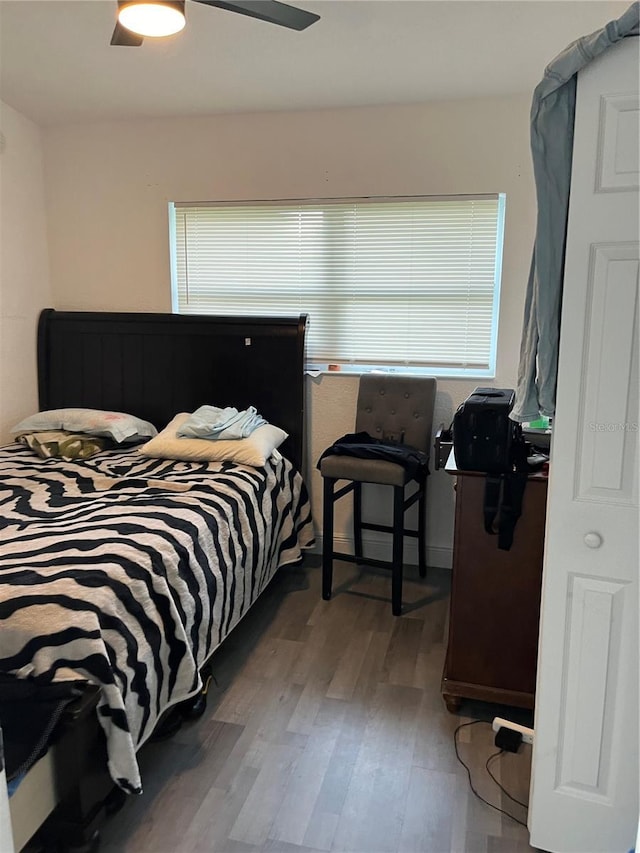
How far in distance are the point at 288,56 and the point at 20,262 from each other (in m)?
1.85

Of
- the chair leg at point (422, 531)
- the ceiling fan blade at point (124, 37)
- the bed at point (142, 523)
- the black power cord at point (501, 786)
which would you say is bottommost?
the black power cord at point (501, 786)

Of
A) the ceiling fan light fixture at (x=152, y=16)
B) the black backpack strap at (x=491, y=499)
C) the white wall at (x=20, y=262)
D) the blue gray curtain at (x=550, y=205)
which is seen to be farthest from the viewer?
the white wall at (x=20, y=262)

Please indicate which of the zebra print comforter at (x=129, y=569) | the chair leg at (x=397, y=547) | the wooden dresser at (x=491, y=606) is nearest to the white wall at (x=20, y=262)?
the zebra print comforter at (x=129, y=569)

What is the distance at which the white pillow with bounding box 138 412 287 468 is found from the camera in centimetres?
299

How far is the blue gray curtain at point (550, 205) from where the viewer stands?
1.41 m

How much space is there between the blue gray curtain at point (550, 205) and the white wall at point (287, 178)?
1.63m

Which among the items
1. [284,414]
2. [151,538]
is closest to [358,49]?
[284,414]

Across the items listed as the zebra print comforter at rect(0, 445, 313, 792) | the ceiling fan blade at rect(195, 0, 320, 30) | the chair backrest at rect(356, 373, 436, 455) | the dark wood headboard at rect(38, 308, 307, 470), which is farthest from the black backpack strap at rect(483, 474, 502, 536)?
the ceiling fan blade at rect(195, 0, 320, 30)

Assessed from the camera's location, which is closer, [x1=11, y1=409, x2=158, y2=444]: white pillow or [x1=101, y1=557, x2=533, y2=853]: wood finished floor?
[x1=101, y1=557, x2=533, y2=853]: wood finished floor

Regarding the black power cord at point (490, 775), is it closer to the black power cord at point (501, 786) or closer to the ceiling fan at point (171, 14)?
the black power cord at point (501, 786)

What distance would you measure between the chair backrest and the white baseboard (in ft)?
1.91

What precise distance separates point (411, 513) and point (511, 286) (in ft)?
4.27

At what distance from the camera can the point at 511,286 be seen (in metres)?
3.19

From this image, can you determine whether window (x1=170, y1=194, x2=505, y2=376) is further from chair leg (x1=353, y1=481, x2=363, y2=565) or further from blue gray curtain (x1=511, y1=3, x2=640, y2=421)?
blue gray curtain (x1=511, y1=3, x2=640, y2=421)
